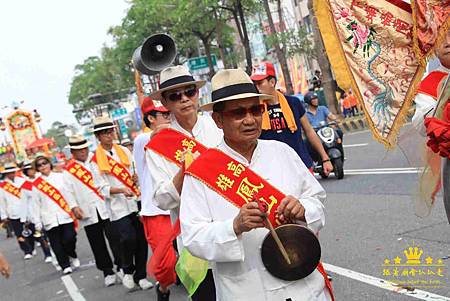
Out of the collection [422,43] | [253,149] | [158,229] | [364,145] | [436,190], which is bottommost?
[364,145]

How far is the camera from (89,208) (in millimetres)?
8727

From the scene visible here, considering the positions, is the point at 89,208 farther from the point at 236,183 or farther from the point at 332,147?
the point at 236,183

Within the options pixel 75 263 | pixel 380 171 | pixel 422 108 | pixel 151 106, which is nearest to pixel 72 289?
pixel 75 263

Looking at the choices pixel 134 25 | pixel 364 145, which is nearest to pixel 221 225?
pixel 364 145

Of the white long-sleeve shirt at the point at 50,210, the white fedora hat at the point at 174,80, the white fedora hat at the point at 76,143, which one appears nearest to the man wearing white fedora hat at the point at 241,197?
the white fedora hat at the point at 174,80

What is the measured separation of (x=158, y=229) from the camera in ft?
18.2

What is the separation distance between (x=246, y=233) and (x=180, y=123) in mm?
1686

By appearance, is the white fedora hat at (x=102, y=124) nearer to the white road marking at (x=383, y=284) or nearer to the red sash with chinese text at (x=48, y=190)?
the white road marking at (x=383, y=284)

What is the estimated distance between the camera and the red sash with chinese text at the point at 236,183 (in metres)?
3.04

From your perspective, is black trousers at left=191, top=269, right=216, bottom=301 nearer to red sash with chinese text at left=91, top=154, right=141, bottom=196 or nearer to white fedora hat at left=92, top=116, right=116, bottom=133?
red sash with chinese text at left=91, top=154, right=141, bottom=196

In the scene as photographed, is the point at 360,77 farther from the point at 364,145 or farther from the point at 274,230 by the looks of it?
the point at 364,145

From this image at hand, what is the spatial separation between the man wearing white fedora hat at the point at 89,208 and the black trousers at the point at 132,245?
0.35 metres

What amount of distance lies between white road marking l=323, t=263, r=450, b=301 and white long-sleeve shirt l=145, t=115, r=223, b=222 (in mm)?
1862

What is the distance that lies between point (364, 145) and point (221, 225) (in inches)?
551
